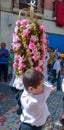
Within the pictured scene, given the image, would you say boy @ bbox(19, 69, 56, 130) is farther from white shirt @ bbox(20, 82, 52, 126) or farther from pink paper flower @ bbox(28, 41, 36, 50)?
pink paper flower @ bbox(28, 41, 36, 50)

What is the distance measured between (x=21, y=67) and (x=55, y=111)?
7.02 feet

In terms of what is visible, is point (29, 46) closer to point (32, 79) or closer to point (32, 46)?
point (32, 46)

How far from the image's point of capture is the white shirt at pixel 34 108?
3.75m

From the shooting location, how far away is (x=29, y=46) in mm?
5625

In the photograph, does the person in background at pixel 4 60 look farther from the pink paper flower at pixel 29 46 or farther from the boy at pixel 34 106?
the boy at pixel 34 106

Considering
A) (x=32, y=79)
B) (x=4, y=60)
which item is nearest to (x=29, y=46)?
(x=32, y=79)

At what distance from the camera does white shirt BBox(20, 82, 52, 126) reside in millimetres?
3752

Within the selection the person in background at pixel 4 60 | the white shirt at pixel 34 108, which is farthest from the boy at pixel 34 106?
the person in background at pixel 4 60

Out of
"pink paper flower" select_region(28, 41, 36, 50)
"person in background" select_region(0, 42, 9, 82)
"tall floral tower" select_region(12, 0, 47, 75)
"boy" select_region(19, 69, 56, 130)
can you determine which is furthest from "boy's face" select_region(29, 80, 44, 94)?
"person in background" select_region(0, 42, 9, 82)

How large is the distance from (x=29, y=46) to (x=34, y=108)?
2.05 metres

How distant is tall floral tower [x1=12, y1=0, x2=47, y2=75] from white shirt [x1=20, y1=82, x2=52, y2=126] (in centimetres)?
176

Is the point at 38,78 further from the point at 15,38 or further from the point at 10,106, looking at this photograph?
the point at 10,106

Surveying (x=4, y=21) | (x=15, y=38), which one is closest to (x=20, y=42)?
(x=15, y=38)

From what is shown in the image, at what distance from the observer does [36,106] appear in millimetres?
3748
